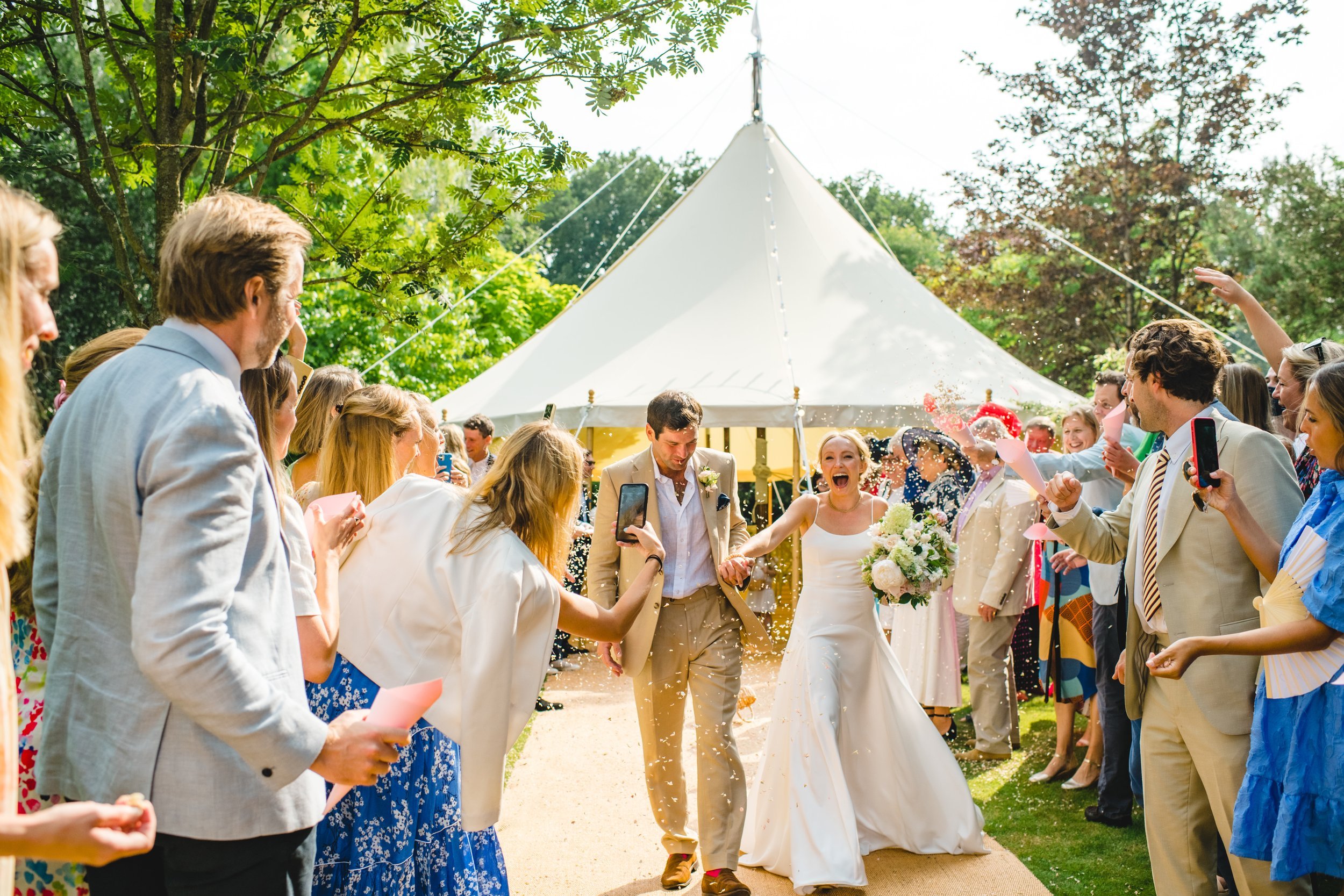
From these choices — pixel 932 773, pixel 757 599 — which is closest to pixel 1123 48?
pixel 757 599

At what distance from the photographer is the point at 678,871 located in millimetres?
4547

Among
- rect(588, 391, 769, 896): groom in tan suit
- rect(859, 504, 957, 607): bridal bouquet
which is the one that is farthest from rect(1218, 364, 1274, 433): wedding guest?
rect(588, 391, 769, 896): groom in tan suit

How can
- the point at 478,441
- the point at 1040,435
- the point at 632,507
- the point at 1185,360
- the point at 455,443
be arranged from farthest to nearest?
the point at 478,441 < the point at 455,443 < the point at 1040,435 < the point at 632,507 < the point at 1185,360

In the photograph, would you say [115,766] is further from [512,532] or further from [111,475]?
[512,532]

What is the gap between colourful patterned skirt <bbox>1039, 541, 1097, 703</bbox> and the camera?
5953 millimetres

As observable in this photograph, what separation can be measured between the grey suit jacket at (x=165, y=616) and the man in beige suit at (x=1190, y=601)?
2.72 metres

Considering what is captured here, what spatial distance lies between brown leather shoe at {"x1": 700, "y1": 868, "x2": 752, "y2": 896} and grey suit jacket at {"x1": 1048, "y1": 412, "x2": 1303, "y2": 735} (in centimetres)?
216

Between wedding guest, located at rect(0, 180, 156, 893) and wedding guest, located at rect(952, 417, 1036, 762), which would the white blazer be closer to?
wedding guest, located at rect(0, 180, 156, 893)

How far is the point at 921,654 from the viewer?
281 inches

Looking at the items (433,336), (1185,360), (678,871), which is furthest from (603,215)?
(1185,360)

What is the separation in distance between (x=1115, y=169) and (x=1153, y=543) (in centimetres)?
1456

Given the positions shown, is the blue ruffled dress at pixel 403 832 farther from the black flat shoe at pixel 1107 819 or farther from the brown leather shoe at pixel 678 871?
the black flat shoe at pixel 1107 819

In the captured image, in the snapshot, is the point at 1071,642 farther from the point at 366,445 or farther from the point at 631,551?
the point at 366,445

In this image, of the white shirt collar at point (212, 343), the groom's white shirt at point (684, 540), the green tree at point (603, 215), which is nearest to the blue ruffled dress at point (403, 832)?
the white shirt collar at point (212, 343)
